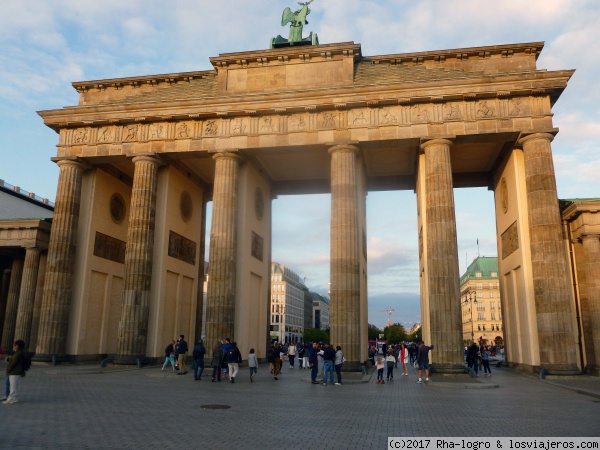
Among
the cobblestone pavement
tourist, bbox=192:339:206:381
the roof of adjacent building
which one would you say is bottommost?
the cobblestone pavement

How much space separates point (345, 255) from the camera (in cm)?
2612

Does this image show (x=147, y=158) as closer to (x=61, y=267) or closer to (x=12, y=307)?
(x=61, y=267)

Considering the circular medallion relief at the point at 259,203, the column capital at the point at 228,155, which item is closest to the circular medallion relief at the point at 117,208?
the column capital at the point at 228,155

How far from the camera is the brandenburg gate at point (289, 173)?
25375mm

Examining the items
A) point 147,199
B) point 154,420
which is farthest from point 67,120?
point 154,420

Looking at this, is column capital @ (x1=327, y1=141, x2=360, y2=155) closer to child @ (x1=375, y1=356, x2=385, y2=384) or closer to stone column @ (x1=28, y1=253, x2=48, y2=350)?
child @ (x1=375, y1=356, x2=385, y2=384)

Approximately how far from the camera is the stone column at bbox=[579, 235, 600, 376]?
2552 cm

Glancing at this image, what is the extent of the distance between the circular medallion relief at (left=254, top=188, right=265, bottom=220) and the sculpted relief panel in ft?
18.2

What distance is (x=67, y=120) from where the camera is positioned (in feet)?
102

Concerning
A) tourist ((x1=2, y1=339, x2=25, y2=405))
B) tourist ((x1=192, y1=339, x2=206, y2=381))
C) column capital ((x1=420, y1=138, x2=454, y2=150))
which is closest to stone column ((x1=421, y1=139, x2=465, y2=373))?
column capital ((x1=420, y1=138, x2=454, y2=150))

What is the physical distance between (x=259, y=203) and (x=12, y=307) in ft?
71.4

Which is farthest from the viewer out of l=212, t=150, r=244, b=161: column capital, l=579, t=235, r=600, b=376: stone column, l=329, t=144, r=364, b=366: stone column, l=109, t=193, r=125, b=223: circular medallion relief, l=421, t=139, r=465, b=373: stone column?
l=109, t=193, r=125, b=223: circular medallion relief

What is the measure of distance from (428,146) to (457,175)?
8.89 meters

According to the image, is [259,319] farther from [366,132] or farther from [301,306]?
[301,306]
